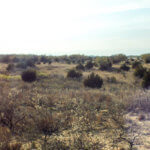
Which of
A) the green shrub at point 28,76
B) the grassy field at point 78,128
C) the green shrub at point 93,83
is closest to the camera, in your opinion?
the grassy field at point 78,128

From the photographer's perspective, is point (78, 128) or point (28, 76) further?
point (28, 76)

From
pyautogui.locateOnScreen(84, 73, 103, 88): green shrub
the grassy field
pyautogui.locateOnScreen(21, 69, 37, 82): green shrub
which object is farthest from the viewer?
pyautogui.locateOnScreen(21, 69, 37, 82): green shrub

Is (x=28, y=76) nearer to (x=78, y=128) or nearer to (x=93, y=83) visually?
(x=93, y=83)

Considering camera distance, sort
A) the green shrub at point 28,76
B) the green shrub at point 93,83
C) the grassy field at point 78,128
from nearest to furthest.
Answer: the grassy field at point 78,128
the green shrub at point 93,83
the green shrub at point 28,76

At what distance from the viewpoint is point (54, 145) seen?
479 centimetres

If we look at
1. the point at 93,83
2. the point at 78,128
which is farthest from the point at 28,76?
the point at 78,128

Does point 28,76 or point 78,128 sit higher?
point 28,76

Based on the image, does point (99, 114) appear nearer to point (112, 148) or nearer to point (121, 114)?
point (121, 114)

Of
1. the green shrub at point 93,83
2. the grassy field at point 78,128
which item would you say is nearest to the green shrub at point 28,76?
the green shrub at point 93,83

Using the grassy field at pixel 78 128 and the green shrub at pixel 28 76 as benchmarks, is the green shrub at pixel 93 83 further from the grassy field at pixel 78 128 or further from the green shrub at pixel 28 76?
the grassy field at pixel 78 128

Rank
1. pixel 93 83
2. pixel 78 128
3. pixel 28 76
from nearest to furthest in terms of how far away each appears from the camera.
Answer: pixel 78 128, pixel 93 83, pixel 28 76

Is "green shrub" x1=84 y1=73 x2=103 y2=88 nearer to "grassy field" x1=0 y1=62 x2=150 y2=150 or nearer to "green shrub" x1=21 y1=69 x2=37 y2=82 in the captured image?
"green shrub" x1=21 y1=69 x2=37 y2=82

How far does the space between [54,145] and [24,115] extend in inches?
77.5

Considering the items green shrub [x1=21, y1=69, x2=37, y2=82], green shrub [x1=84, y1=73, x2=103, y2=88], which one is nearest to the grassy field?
green shrub [x1=84, y1=73, x2=103, y2=88]
